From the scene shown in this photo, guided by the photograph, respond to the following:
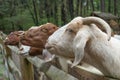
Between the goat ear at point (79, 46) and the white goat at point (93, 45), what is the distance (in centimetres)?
1

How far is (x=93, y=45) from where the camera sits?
2658 millimetres

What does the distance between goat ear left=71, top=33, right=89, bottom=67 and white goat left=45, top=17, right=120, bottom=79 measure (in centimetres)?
1

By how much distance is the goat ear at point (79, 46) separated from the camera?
248 cm

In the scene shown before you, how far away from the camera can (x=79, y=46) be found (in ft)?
8.13

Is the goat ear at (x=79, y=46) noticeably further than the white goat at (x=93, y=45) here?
No

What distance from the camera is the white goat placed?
8.66 ft

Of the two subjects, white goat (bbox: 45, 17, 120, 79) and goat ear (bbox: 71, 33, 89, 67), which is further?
white goat (bbox: 45, 17, 120, 79)

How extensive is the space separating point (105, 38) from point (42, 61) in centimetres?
154

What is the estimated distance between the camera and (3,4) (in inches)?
1209

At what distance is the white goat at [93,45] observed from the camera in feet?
8.66

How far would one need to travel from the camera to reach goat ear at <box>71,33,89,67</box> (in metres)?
2.48

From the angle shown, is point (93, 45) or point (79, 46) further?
point (93, 45)

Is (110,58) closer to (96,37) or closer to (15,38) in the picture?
(96,37)

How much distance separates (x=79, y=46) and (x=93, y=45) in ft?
0.68
